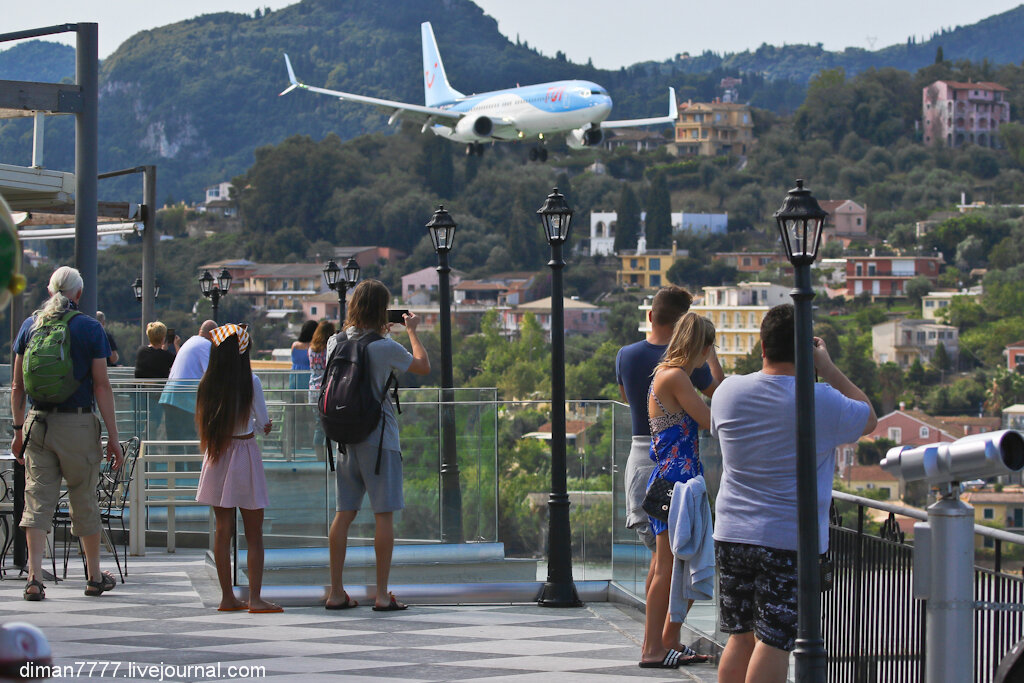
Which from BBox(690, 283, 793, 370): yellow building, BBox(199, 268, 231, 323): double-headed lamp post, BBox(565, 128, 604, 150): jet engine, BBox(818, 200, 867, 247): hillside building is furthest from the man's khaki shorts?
BBox(818, 200, 867, 247): hillside building

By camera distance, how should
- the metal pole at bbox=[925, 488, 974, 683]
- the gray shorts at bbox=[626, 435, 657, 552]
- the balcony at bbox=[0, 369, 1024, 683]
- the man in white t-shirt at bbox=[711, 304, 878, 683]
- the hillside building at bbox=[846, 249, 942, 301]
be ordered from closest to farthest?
the metal pole at bbox=[925, 488, 974, 683] → the man in white t-shirt at bbox=[711, 304, 878, 683] → the gray shorts at bbox=[626, 435, 657, 552] → the balcony at bbox=[0, 369, 1024, 683] → the hillside building at bbox=[846, 249, 942, 301]

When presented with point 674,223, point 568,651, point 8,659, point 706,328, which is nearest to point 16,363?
point 568,651

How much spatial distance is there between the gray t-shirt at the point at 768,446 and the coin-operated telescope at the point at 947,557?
322 millimetres

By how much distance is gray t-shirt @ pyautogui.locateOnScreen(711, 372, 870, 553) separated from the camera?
3.77 m

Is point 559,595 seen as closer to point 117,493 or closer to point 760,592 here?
point 760,592

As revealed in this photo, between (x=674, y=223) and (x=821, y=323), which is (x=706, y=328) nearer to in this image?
(x=821, y=323)

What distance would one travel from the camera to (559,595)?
6410mm

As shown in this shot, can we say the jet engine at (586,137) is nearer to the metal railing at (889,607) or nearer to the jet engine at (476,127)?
the jet engine at (476,127)

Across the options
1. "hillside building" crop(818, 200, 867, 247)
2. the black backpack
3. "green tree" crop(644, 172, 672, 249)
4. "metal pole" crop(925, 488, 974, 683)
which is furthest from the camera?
"hillside building" crop(818, 200, 867, 247)

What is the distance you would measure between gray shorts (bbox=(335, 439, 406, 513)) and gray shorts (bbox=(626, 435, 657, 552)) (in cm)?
120

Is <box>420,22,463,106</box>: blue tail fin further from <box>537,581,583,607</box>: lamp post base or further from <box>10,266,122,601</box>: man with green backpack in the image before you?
<box>10,266,122,601</box>: man with green backpack

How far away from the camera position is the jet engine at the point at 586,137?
5306 cm

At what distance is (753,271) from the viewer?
517 feet

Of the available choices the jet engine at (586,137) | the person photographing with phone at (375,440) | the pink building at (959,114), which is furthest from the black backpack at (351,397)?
the pink building at (959,114)
